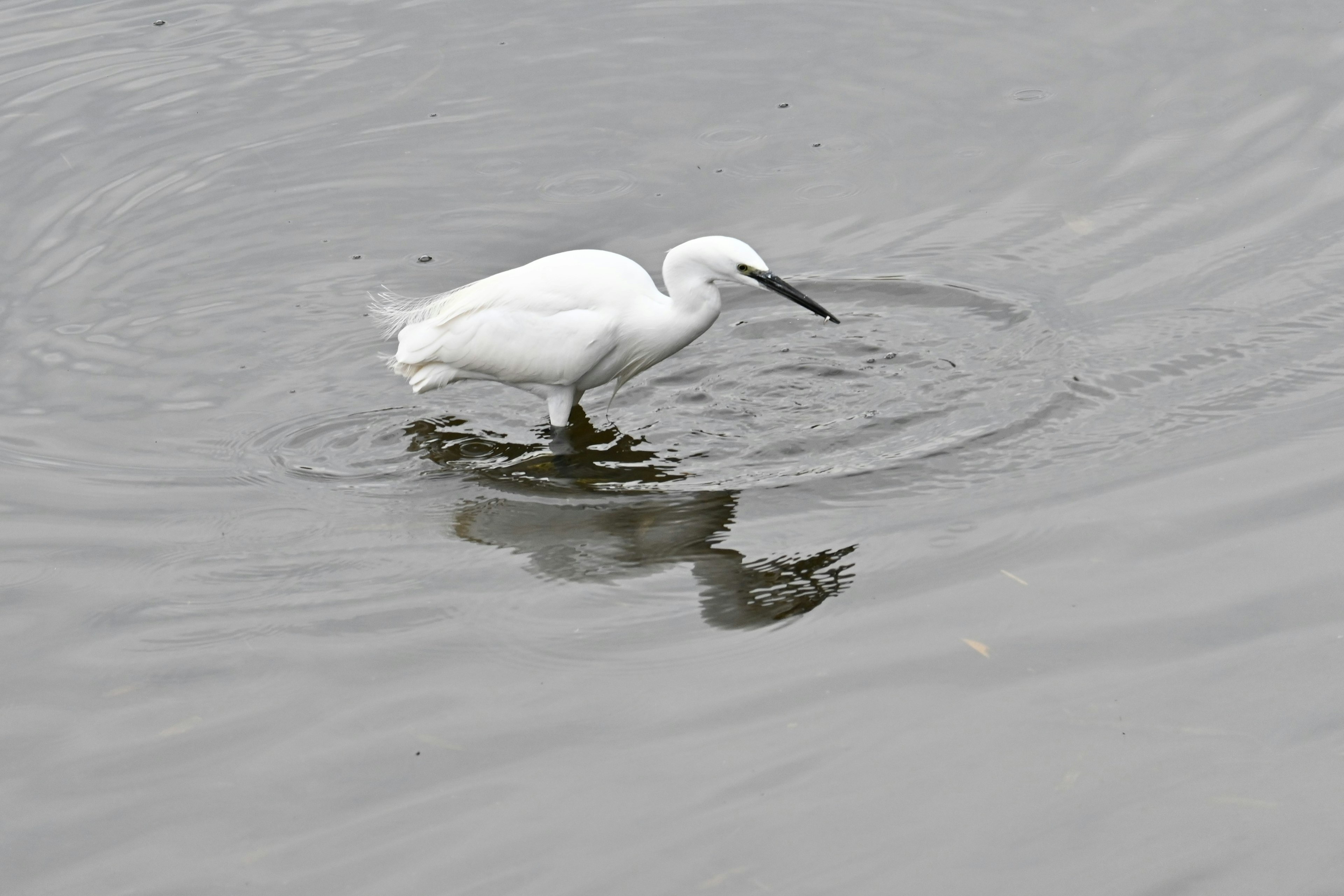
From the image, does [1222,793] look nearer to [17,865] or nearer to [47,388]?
[17,865]

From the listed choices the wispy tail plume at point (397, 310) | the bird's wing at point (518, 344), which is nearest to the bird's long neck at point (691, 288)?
the bird's wing at point (518, 344)

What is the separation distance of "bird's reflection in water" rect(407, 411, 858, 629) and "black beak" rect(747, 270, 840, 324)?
2.85ft

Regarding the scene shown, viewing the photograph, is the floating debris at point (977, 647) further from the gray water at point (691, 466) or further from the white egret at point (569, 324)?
the white egret at point (569, 324)

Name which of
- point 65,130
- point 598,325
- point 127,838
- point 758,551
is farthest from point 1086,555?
point 65,130

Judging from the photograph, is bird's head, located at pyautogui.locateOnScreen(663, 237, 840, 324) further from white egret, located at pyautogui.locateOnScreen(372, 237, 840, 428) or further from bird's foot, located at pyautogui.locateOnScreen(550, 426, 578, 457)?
bird's foot, located at pyautogui.locateOnScreen(550, 426, 578, 457)

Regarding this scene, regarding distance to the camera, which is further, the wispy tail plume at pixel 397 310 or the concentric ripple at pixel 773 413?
the wispy tail plume at pixel 397 310

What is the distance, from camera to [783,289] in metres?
6.23

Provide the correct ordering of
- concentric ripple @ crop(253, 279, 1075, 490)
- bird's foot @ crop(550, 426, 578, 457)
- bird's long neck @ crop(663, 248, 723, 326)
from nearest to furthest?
concentric ripple @ crop(253, 279, 1075, 490) → bird's long neck @ crop(663, 248, 723, 326) → bird's foot @ crop(550, 426, 578, 457)

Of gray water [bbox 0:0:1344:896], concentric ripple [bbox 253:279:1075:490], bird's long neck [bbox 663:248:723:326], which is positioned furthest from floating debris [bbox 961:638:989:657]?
bird's long neck [bbox 663:248:723:326]

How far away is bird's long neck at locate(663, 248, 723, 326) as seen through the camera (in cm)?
649

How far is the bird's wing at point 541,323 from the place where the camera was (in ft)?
21.9

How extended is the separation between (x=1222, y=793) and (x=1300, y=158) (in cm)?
538

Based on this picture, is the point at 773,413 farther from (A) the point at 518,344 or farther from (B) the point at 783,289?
(A) the point at 518,344

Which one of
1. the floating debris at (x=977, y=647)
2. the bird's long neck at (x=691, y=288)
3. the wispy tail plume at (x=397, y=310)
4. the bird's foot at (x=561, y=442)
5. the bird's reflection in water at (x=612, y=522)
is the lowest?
the bird's foot at (x=561, y=442)
